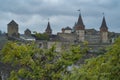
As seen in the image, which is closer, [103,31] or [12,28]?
[12,28]

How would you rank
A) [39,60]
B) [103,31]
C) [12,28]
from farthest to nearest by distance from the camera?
[103,31]
[12,28]
[39,60]

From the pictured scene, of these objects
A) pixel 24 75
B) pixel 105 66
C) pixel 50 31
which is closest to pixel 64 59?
pixel 24 75

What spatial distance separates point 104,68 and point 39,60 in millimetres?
11130

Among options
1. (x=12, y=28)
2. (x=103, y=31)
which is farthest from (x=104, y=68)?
(x=103, y=31)

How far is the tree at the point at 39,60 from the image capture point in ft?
74.0

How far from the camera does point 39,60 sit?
23.2m

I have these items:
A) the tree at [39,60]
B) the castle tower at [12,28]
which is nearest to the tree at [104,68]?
the tree at [39,60]

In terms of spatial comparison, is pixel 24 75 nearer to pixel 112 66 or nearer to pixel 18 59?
pixel 18 59

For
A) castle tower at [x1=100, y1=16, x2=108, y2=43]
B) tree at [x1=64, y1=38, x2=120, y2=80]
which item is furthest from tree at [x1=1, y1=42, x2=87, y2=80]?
castle tower at [x1=100, y1=16, x2=108, y2=43]

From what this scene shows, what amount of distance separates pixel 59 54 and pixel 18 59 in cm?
228

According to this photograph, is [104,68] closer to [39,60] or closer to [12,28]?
[39,60]

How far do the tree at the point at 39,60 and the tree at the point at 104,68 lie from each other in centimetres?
837

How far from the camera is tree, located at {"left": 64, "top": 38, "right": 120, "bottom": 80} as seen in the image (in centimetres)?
1162

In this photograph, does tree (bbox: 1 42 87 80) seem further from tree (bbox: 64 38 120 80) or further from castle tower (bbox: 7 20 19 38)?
castle tower (bbox: 7 20 19 38)
